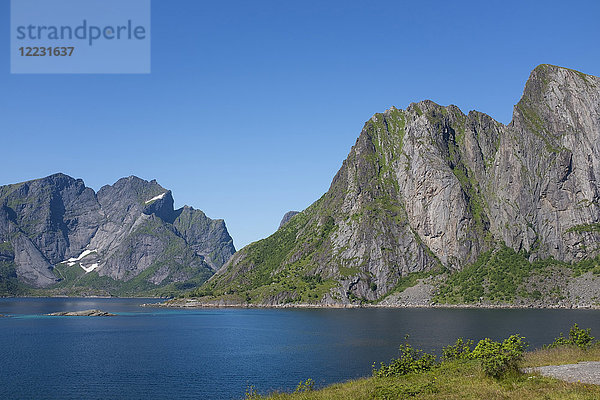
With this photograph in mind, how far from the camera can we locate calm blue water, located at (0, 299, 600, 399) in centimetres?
8344

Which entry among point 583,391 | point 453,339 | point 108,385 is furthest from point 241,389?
point 453,339

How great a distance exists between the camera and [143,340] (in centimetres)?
14825

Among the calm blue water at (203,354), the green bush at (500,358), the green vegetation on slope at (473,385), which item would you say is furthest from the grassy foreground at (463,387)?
the calm blue water at (203,354)

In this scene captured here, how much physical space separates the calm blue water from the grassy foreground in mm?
26300

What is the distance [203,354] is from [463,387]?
8383cm

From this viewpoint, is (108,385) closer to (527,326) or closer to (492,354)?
(492,354)

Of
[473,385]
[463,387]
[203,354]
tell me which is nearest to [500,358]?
[473,385]

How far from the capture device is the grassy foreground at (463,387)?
4278 cm

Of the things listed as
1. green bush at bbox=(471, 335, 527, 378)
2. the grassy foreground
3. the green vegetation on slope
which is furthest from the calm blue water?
green bush at bbox=(471, 335, 527, 378)

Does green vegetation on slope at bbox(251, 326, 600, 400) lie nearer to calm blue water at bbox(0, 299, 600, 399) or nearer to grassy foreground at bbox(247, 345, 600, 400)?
grassy foreground at bbox(247, 345, 600, 400)

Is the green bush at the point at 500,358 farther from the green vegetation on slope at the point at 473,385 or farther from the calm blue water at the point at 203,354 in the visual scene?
the calm blue water at the point at 203,354

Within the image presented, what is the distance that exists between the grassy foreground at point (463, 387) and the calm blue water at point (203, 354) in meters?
26.3

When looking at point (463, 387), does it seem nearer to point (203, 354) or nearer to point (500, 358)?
point (500, 358)

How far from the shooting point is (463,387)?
47.8 meters
